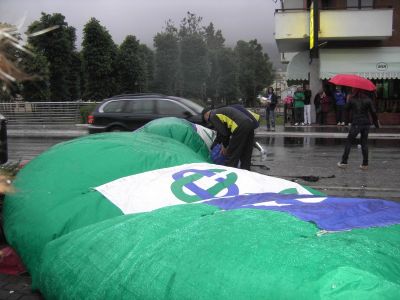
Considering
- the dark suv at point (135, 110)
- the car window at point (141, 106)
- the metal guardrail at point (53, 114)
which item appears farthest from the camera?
the metal guardrail at point (53, 114)

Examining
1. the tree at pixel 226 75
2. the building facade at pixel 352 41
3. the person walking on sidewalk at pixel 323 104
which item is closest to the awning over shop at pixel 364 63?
the building facade at pixel 352 41

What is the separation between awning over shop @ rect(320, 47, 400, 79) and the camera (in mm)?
21656

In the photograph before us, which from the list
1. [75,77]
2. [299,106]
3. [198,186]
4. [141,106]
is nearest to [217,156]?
[198,186]

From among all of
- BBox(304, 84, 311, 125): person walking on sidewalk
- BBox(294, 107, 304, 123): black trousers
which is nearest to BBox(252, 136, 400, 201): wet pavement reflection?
BBox(304, 84, 311, 125): person walking on sidewalk

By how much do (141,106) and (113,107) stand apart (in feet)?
3.06

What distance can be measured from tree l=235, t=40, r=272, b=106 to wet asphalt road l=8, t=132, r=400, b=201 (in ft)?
171

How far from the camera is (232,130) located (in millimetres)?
6961

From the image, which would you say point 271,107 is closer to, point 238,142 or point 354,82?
point 354,82

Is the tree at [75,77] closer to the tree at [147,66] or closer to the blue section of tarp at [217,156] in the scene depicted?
the tree at [147,66]

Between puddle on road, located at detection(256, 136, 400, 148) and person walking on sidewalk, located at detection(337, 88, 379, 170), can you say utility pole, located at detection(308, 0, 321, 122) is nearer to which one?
puddle on road, located at detection(256, 136, 400, 148)

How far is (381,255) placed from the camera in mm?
1850

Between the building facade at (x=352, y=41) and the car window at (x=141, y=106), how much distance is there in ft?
34.1

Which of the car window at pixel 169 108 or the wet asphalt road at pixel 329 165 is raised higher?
A: the car window at pixel 169 108

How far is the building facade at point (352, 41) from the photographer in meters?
21.2
